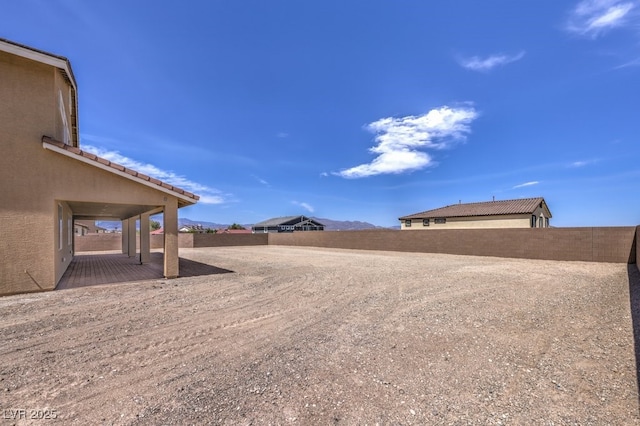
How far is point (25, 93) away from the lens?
303 inches

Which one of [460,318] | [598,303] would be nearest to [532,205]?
[598,303]

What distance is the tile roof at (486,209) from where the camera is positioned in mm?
25078

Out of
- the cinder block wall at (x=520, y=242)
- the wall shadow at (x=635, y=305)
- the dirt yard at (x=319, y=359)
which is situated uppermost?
the cinder block wall at (x=520, y=242)

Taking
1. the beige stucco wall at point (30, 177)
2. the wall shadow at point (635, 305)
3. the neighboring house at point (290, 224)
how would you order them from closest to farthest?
the wall shadow at point (635, 305) → the beige stucco wall at point (30, 177) → the neighboring house at point (290, 224)

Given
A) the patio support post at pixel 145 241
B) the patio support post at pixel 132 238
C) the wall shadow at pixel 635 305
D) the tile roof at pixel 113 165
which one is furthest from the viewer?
the patio support post at pixel 132 238

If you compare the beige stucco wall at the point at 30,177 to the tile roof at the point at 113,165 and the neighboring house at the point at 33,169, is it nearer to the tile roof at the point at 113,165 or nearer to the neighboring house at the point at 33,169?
the neighboring house at the point at 33,169

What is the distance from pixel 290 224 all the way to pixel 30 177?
143 ft

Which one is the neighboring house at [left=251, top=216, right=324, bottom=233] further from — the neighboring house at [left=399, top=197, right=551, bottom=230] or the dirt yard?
the dirt yard

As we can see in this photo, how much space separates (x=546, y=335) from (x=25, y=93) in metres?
12.4

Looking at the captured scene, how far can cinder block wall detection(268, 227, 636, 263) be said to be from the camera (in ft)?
45.2

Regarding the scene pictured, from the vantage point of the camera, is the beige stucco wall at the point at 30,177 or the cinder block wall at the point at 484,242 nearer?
the beige stucco wall at the point at 30,177

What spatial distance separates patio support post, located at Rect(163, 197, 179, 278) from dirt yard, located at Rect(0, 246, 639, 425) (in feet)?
7.86

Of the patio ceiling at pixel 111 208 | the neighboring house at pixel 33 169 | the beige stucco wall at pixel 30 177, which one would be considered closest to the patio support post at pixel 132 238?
the patio ceiling at pixel 111 208

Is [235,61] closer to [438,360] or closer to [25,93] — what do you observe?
[25,93]
